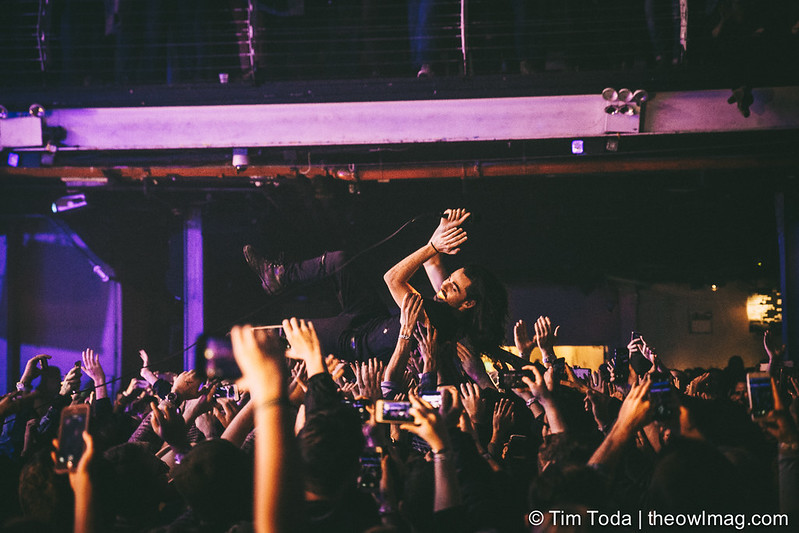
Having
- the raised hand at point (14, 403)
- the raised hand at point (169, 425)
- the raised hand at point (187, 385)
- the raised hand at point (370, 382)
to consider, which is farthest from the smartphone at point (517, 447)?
the raised hand at point (14, 403)

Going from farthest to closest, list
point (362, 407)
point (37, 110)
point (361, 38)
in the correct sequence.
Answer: point (361, 38)
point (37, 110)
point (362, 407)

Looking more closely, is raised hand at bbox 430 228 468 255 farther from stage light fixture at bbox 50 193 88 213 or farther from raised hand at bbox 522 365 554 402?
stage light fixture at bbox 50 193 88 213

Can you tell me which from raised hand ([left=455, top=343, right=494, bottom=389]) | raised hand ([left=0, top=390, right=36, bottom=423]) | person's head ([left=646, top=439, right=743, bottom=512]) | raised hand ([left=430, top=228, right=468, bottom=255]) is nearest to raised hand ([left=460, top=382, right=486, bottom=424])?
person's head ([left=646, top=439, right=743, bottom=512])

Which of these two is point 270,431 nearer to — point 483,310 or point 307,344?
point 307,344

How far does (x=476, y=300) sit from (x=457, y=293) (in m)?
0.17

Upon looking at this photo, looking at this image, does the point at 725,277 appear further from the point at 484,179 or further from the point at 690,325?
the point at 484,179

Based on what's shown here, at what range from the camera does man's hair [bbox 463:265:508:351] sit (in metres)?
5.38

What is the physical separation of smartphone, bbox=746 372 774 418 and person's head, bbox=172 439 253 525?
6.46 feet

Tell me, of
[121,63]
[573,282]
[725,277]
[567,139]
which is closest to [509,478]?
[567,139]

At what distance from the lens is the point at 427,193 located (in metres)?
7.65

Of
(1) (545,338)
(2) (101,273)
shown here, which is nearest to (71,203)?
(2) (101,273)

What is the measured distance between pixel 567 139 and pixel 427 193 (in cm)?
176

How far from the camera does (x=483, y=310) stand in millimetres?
5398

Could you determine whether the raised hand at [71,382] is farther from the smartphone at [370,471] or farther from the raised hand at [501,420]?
the smartphone at [370,471]
